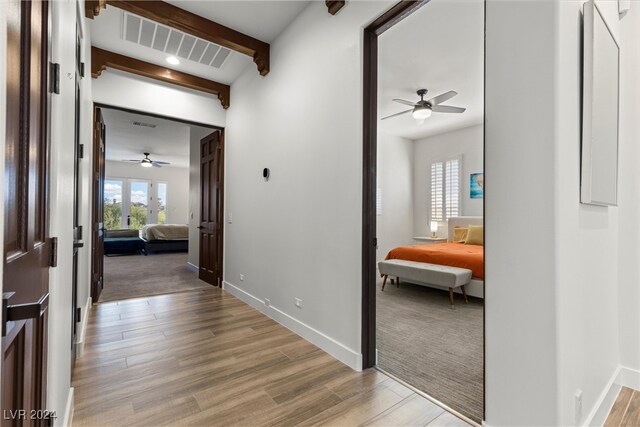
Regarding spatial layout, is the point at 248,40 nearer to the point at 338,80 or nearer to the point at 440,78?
the point at 338,80

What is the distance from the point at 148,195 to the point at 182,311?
29.1ft

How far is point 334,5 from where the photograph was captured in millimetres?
2477

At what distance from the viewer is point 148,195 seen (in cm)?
1100

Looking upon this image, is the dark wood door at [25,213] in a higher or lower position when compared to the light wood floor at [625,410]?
higher

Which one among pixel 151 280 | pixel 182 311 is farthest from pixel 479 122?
pixel 151 280

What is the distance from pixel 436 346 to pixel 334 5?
2.96m

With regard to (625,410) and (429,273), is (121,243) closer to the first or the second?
(429,273)

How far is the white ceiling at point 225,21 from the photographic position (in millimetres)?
2857

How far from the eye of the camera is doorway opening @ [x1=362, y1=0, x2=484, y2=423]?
2.29m

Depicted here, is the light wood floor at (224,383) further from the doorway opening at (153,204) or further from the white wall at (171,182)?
the white wall at (171,182)

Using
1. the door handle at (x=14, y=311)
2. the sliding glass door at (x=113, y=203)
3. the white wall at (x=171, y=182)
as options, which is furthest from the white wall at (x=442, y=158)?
the sliding glass door at (x=113, y=203)

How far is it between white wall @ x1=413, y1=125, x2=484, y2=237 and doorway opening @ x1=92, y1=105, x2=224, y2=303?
14.8 ft

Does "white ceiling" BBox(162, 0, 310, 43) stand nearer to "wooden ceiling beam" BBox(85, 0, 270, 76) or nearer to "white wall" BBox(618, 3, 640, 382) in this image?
"wooden ceiling beam" BBox(85, 0, 270, 76)

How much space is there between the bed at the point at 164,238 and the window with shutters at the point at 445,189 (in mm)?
6751
